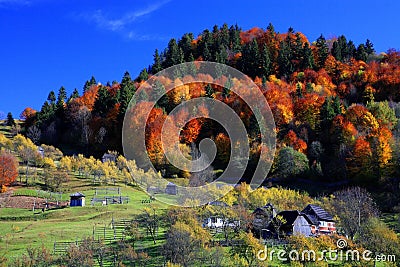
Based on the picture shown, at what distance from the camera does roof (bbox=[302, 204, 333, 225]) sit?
4337cm

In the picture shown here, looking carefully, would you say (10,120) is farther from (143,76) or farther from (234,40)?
(234,40)

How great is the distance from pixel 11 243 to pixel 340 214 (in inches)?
1167

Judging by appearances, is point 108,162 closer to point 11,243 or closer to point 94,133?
point 94,133

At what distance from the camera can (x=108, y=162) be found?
66500mm

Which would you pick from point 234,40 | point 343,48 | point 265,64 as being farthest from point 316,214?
point 234,40

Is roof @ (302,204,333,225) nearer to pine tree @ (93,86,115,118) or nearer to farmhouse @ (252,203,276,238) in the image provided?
farmhouse @ (252,203,276,238)

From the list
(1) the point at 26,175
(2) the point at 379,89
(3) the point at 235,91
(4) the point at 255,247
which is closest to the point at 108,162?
(1) the point at 26,175

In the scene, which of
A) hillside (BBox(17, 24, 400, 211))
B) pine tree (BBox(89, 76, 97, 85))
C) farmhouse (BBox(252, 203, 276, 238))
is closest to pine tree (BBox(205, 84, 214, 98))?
hillside (BBox(17, 24, 400, 211))

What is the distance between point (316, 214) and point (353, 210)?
12.3ft

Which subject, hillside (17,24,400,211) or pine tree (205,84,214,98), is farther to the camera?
pine tree (205,84,214,98)

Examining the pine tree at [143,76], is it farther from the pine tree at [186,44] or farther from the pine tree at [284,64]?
the pine tree at [284,64]
